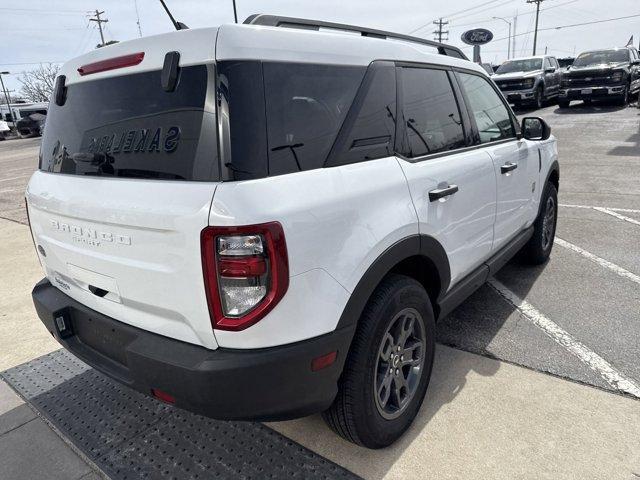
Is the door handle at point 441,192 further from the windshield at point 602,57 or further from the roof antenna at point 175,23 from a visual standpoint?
the windshield at point 602,57

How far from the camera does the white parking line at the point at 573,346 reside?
2.71 metres

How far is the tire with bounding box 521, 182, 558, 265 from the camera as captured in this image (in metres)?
4.29

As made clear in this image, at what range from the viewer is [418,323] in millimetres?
2496

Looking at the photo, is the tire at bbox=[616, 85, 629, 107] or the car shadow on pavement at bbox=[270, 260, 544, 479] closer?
the car shadow on pavement at bbox=[270, 260, 544, 479]

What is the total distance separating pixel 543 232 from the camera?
4430 millimetres

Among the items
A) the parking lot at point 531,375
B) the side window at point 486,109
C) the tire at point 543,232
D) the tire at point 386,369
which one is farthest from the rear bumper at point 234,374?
the tire at point 543,232

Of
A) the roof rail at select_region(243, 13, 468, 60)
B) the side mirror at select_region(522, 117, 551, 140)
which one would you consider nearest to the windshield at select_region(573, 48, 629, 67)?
the side mirror at select_region(522, 117, 551, 140)

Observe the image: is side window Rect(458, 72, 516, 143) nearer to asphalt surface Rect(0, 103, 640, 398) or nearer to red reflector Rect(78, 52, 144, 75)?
asphalt surface Rect(0, 103, 640, 398)

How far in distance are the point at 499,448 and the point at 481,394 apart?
422mm

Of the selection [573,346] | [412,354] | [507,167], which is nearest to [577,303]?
[573,346]

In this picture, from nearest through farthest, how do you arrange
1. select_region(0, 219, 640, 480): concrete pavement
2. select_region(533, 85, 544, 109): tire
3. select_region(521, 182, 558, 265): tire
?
select_region(0, 219, 640, 480): concrete pavement → select_region(521, 182, 558, 265): tire → select_region(533, 85, 544, 109): tire

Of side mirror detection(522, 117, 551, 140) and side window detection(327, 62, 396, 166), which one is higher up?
side window detection(327, 62, 396, 166)

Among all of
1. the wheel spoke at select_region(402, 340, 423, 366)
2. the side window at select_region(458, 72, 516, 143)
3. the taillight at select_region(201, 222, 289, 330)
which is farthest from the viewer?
the side window at select_region(458, 72, 516, 143)

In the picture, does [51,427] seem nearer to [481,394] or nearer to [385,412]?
[385,412]
